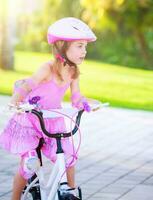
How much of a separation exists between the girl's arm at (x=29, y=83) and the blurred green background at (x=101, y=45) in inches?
295

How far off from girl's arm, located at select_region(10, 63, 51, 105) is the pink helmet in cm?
21

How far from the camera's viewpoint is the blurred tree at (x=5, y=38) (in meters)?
17.3

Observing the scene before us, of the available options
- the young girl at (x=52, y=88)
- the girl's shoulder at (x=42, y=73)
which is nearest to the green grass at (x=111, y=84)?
the young girl at (x=52, y=88)

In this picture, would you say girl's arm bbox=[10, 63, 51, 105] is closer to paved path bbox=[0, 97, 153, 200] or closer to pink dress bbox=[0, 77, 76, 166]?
pink dress bbox=[0, 77, 76, 166]

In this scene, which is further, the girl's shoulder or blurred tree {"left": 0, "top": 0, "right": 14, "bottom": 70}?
blurred tree {"left": 0, "top": 0, "right": 14, "bottom": 70}

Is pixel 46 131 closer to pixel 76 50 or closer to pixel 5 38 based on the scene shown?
pixel 76 50

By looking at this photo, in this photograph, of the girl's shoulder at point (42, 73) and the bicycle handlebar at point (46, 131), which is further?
the girl's shoulder at point (42, 73)

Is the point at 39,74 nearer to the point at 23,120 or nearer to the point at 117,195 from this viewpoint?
the point at 23,120

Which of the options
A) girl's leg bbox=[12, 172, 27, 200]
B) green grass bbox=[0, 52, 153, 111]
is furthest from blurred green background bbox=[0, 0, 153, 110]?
girl's leg bbox=[12, 172, 27, 200]

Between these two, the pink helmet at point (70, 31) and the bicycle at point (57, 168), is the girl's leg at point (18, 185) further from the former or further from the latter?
the pink helmet at point (70, 31)

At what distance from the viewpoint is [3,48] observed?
17.7 metres

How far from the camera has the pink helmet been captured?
4.66 meters

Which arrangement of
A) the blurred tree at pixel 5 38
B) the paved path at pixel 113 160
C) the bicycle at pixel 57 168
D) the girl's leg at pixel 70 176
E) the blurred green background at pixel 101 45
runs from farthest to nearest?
the blurred tree at pixel 5 38
the blurred green background at pixel 101 45
the paved path at pixel 113 160
the girl's leg at pixel 70 176
the bicycle at pixel 57 168

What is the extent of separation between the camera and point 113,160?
7.57 meters
